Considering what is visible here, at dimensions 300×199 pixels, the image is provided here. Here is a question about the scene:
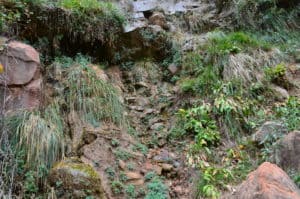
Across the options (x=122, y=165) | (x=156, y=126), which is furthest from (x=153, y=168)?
(x=156, y=126)

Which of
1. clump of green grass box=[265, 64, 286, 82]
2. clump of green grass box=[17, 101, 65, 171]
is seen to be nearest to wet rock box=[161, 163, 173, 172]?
clump of green grass box=[17, 101, 65, 171]

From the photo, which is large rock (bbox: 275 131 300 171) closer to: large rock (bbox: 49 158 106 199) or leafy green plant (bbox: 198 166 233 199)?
leafy green plant (bbox: 198 166 233 199)

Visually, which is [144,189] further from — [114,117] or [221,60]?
[221,60]

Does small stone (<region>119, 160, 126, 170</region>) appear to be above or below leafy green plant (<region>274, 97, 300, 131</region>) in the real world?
below

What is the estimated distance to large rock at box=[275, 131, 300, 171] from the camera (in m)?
3.68

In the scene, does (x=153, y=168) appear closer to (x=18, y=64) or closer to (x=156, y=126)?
(x=156, y=126)

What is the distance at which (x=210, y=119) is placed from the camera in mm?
4957

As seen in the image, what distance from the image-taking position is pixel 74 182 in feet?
11.6

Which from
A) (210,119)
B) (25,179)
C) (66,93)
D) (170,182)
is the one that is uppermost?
(66,93)

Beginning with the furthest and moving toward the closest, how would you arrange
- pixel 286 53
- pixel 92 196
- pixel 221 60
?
pixel 286 53 < pixel 221 60 < pixel 92 196

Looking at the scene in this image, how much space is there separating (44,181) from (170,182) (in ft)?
4.95

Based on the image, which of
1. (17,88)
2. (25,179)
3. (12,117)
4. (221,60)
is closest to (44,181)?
(25,179)

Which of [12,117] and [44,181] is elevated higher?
[12,117]

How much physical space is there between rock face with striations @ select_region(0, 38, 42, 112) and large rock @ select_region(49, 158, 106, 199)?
3.90 feet
